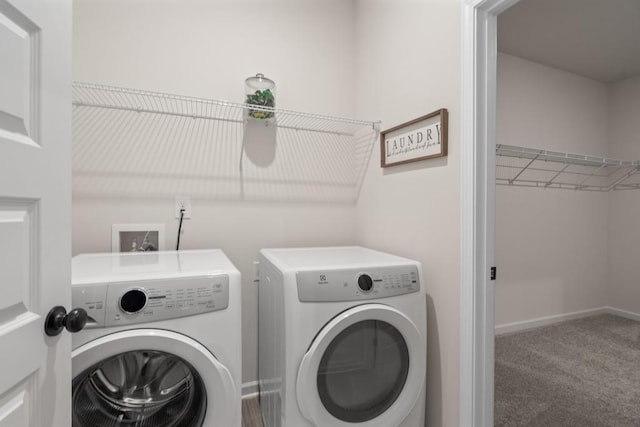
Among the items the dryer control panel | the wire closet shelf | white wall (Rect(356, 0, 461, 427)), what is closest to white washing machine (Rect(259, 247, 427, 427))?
white wall (Rect(356, 0, 461, 427))

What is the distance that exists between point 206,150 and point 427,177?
1.20 metres

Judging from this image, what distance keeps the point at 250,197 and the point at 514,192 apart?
2327 mm

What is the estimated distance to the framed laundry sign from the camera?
52.3 inches

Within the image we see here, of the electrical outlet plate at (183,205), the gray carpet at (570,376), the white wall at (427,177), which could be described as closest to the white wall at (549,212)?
the gray carpet at (570,376)

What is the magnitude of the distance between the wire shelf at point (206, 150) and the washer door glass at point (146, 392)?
88cm

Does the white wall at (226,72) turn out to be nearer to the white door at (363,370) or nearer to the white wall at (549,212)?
the white door at (363,370)

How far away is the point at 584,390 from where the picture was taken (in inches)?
74.0

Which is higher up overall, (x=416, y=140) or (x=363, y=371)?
(x=416, y=140)

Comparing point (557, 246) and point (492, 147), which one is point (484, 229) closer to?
point (492, 147)

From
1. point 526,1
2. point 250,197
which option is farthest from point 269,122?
point 526,1

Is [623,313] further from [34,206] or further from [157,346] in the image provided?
[34,206]

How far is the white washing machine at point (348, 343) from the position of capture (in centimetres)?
113

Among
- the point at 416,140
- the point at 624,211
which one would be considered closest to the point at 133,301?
the point at 416,140

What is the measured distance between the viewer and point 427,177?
4.71ft
